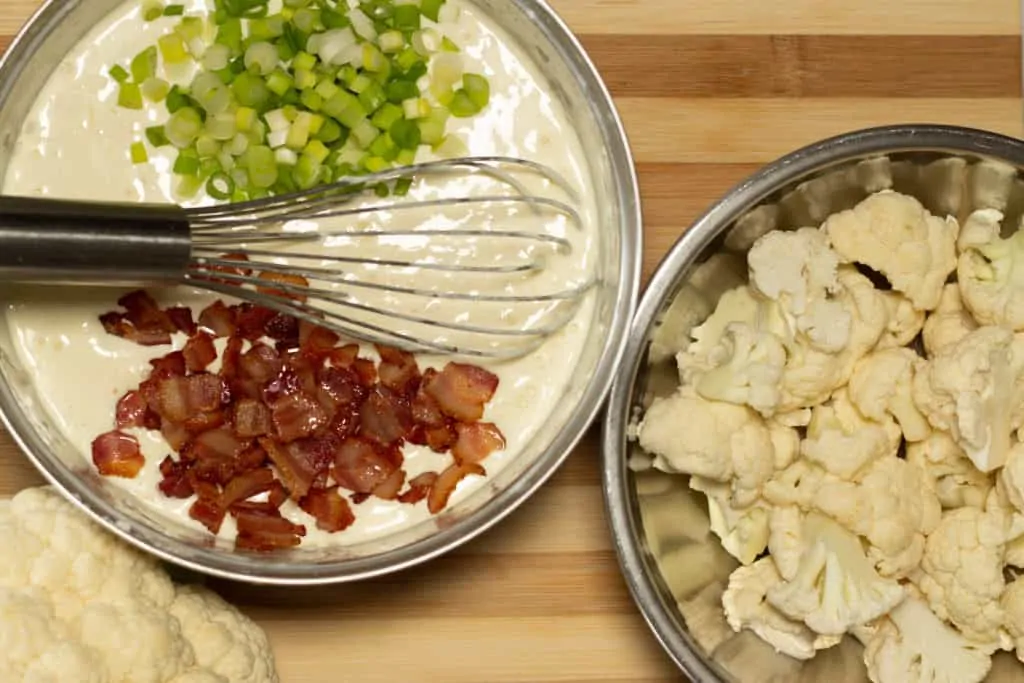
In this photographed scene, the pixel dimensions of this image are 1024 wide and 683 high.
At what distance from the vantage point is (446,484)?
180 centimetres

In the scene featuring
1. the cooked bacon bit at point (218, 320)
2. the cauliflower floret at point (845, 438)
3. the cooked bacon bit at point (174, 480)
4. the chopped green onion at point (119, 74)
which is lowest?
the cauliflower floret at point (845, 438)

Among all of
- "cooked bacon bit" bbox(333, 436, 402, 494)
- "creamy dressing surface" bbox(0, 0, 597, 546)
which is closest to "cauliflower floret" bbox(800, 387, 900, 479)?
"creamy dressing surface" bbox(0, 0, 597, 546)

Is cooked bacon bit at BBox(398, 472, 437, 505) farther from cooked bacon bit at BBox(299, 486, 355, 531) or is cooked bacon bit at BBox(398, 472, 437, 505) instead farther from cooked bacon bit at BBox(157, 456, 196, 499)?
cooked bacon bit at BBox(157, 456, 196, 499)

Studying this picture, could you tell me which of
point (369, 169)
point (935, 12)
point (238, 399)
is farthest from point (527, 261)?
point (935, 12)

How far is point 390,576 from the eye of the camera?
1896 millimetres

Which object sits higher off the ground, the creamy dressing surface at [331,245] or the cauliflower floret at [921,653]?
the creamy dressing surface at [331,245]

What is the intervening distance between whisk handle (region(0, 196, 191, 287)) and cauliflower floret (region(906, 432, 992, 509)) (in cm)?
101

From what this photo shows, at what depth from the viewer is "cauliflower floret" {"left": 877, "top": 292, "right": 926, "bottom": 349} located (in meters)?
1.79

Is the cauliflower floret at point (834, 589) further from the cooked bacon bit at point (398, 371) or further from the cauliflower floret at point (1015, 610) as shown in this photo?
the cooked bacon bit at point (398, 371)

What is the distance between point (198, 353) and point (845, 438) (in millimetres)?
874

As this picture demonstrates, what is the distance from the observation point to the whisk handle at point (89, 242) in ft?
5.03

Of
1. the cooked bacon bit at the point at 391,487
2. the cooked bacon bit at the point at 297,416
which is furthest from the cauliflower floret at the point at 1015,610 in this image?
the cooked bacon bit at the point at 297,416

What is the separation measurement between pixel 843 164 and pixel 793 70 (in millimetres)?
281

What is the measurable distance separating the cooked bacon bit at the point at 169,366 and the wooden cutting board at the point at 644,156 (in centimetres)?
28
